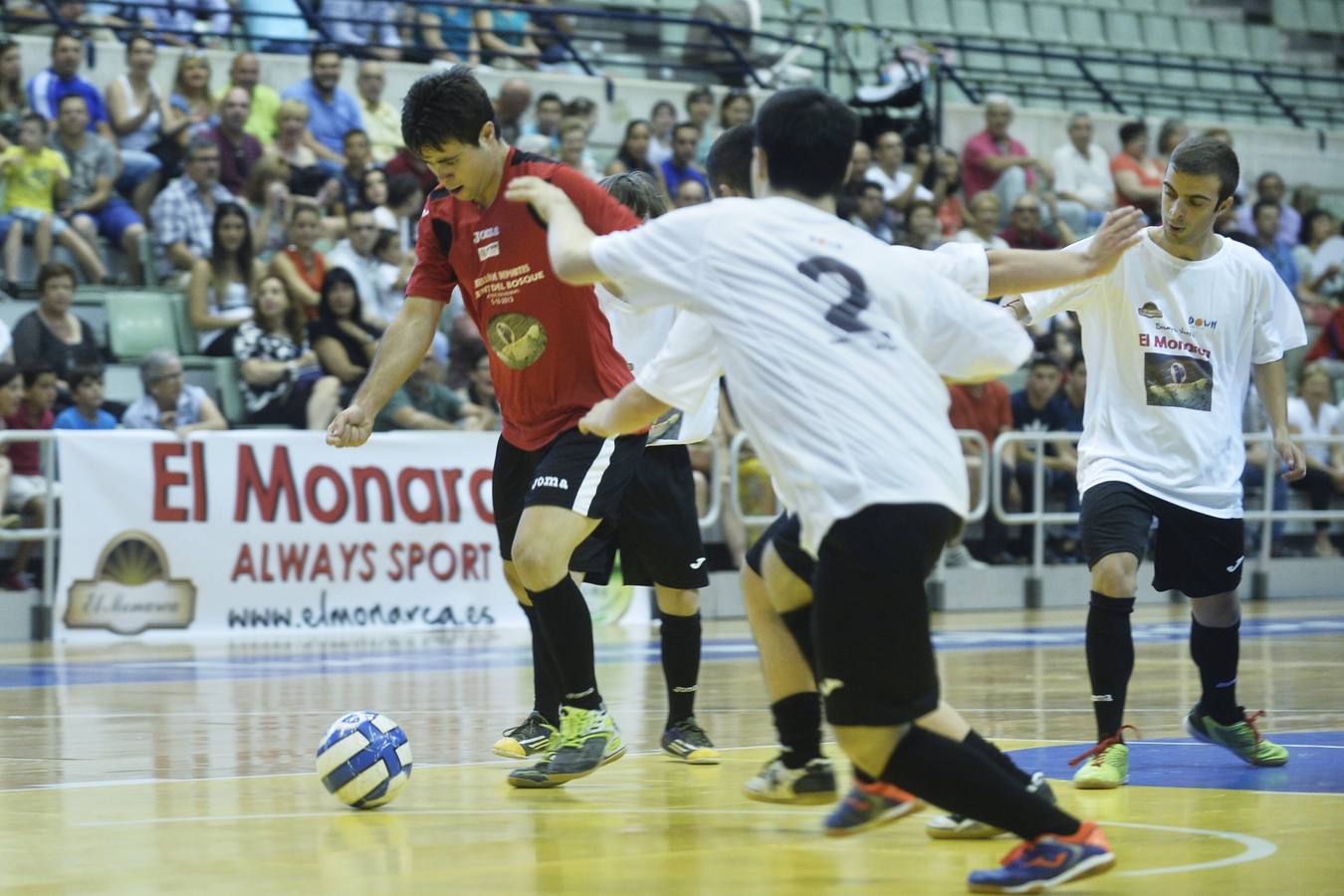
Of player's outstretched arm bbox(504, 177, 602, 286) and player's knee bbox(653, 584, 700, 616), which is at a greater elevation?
player's outstretched arm bbox(504, 177, 602, 286)

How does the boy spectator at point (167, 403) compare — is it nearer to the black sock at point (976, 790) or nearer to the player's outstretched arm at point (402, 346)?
the player's outstretched arm at point (402, 346)

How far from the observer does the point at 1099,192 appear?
21.5 metres

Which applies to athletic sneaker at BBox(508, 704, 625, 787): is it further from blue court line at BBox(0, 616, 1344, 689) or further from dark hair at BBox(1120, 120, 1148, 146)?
dark hair at BBox(1120, 120, 1148, 146)

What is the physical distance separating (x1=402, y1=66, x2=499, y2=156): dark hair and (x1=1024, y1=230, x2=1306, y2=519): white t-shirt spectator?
2038 millimetres

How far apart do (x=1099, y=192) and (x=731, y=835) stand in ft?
56.1

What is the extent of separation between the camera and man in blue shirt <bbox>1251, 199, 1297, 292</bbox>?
21.0 metres

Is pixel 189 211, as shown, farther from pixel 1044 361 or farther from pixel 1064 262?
pixel 1064 262

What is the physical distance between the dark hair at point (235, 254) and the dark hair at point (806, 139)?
1041cm

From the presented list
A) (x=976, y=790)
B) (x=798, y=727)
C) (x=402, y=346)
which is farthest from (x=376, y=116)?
(x=976, y=790)

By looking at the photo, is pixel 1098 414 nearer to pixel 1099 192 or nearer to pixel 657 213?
pixel 657 213

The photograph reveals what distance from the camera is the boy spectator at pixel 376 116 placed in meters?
17.2

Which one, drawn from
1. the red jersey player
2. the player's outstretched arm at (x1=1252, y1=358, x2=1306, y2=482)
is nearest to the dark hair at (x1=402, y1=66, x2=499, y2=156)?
the red jersey player

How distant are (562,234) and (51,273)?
9.67 meters

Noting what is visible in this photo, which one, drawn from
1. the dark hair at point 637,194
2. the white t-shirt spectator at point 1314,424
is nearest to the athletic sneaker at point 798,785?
the dark hair at point 637,194
